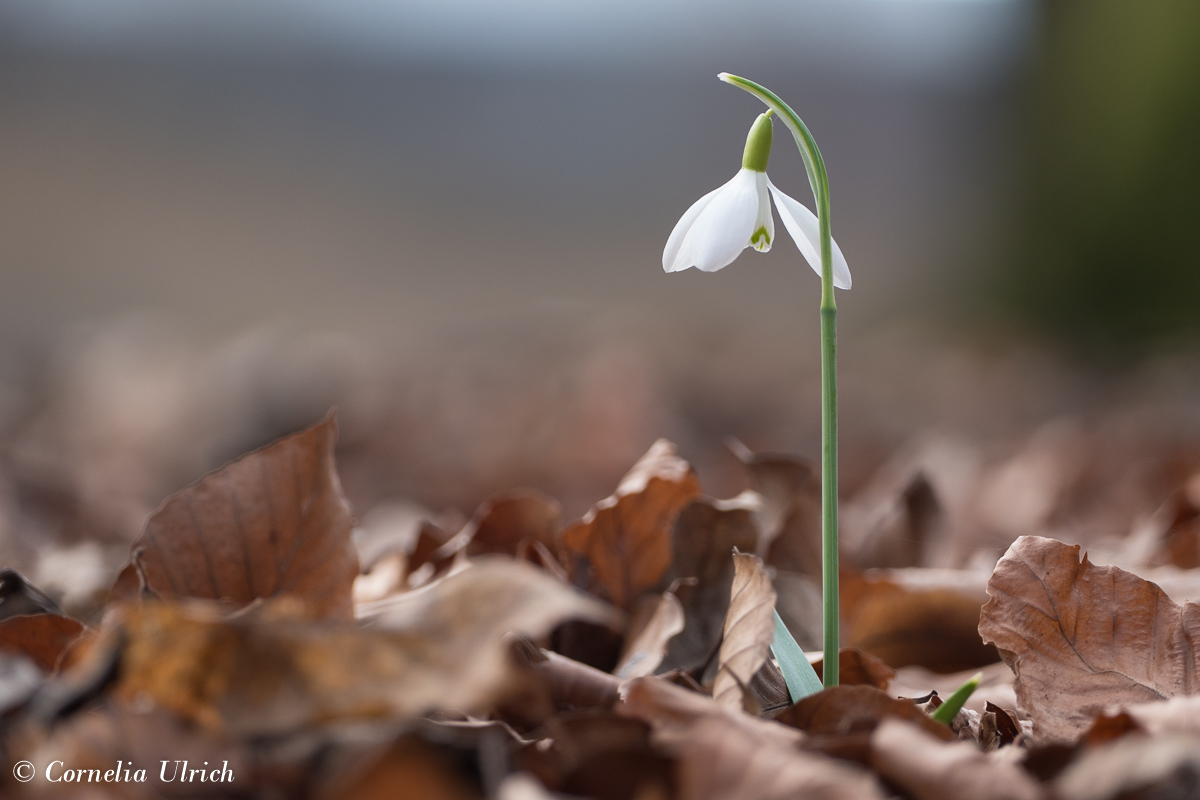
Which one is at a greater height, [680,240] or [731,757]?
[680,240]

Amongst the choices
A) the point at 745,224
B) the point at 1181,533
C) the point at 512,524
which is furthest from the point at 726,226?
the point at 1181,533

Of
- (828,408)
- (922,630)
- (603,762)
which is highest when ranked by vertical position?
(828,408)

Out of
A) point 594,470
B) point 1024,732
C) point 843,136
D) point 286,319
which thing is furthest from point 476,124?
point 1024,732

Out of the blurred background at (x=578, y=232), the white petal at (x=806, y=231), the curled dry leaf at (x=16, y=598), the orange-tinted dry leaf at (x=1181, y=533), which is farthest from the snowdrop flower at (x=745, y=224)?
the blurred background at (x=578, y=232)

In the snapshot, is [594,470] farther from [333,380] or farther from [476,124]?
[476,124]

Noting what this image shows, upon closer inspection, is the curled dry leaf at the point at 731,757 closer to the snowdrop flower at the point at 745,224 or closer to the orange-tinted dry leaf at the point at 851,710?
the orange-tinted dry leaf at the point at 851,710

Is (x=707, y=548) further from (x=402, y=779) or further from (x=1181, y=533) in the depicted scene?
(x=1181, y=533)
